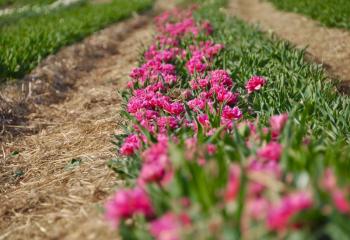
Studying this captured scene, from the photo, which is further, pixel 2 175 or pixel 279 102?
pixel 2 175

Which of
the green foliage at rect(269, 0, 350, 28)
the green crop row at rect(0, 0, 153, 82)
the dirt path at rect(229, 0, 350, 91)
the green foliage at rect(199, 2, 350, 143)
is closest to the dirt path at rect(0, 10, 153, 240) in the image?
the green crop row at rect(0, 0, 153, 82)

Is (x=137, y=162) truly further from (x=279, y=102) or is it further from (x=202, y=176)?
(x=279, y=102)

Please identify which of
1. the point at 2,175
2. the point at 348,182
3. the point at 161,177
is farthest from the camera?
the point at 2,175

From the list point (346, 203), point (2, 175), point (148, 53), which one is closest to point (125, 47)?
point (148, 53)

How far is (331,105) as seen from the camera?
13.0ft

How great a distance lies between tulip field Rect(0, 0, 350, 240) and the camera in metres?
1.87

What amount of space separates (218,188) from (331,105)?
2.17 m

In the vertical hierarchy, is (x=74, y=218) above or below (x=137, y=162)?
below

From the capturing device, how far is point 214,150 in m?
2.65

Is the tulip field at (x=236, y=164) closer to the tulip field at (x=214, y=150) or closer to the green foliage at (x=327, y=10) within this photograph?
the tulip field at (x=214, y=150)

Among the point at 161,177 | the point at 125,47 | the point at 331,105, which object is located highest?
Result: the point at 161,177

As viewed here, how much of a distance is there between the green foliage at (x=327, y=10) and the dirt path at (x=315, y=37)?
0.48 feet

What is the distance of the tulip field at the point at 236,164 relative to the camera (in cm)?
184

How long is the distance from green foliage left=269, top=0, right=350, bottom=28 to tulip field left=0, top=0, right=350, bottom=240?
3.51m
